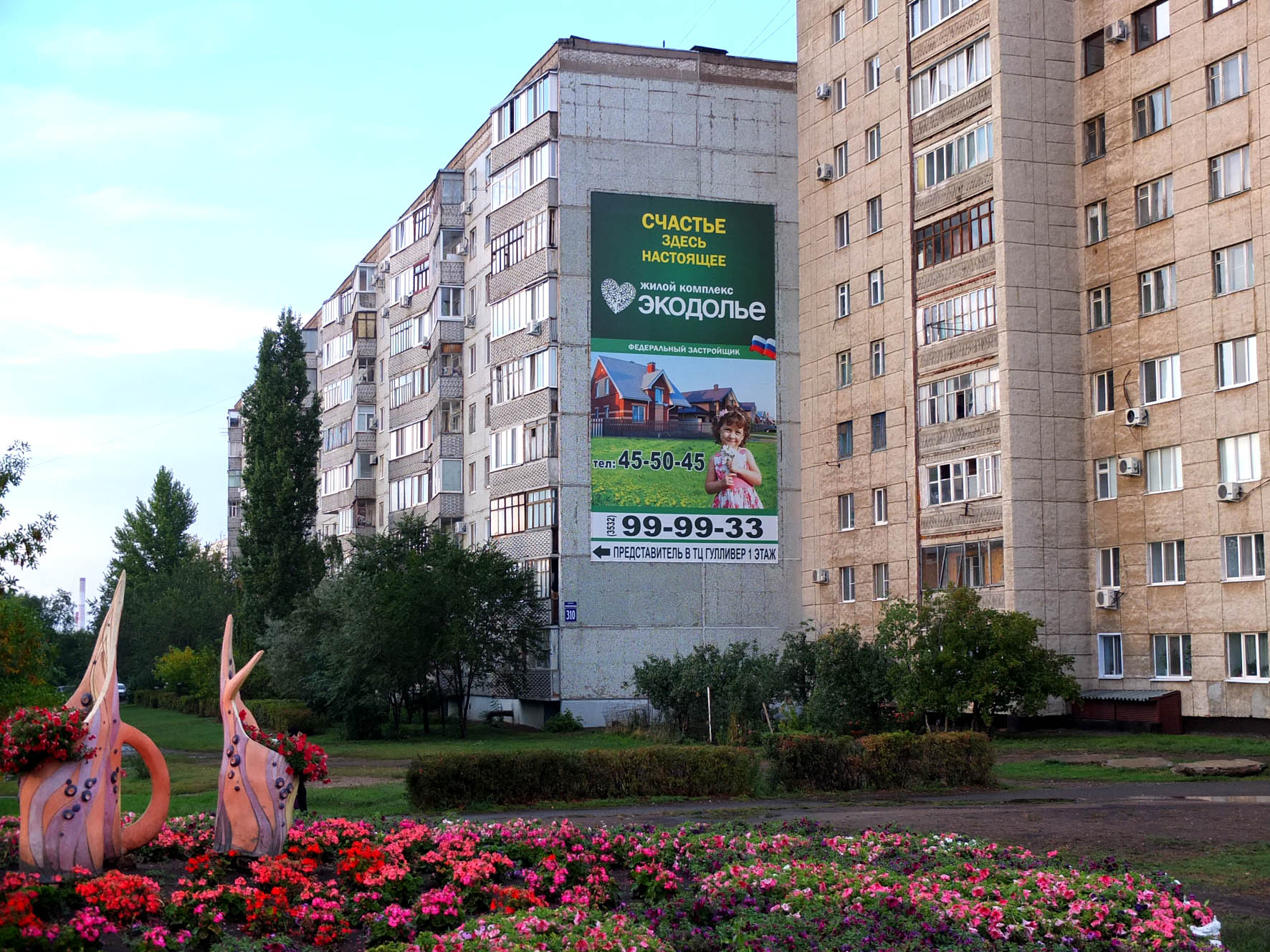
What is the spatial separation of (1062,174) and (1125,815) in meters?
28.4

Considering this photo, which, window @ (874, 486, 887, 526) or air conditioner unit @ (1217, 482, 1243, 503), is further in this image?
window @ (874, 486, 887, 526)

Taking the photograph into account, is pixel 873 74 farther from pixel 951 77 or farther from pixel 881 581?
pixel 881 581

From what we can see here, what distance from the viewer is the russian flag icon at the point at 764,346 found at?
177ft

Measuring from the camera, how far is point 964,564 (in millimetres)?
45969

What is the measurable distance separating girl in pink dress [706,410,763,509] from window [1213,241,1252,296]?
61.4 ft

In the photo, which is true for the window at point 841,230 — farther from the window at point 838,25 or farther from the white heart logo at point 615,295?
the white heart logo at point 615,295

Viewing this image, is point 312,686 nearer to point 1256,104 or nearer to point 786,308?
point 786,308

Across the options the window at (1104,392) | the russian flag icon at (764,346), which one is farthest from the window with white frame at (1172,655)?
the russian flag icon at (764,346)

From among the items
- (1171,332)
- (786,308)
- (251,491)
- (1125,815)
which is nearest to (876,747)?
(1125,815)

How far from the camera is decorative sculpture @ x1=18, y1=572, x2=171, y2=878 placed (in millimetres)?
12547

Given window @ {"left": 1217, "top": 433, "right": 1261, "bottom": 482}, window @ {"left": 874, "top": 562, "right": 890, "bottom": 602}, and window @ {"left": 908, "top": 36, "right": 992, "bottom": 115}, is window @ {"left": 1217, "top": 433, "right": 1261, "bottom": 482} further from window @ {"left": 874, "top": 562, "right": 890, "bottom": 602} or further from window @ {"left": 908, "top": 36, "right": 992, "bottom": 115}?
window @ {"left": 908, "top": 36, "right": 992, "bottom": 115}

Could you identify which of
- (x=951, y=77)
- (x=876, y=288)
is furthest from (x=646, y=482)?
(x=951, y=77)

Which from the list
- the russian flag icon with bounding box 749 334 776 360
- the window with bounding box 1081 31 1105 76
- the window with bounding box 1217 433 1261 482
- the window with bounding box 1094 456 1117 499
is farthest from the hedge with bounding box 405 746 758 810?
the russian flag icon with bounding box 749 334 776 360

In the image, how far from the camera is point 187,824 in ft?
51.2
